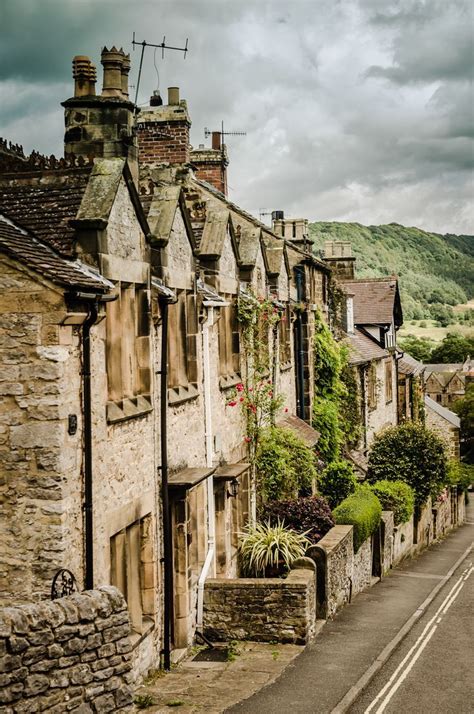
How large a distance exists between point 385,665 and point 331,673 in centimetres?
118

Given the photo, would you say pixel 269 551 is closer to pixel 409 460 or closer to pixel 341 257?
pixel 409 460

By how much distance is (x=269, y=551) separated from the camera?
1662 centimetres

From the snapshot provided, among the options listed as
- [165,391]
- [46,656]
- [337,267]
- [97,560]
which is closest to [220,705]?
[97,560]

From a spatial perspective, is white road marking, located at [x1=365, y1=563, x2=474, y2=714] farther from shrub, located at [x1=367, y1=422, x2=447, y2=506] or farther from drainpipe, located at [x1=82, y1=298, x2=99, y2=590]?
shrub, located at [x1=367, y1=422, x2=447, y2=506]

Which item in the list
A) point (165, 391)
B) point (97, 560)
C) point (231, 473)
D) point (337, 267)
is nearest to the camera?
point (97, 560)

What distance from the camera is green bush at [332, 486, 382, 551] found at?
20562 millimetres

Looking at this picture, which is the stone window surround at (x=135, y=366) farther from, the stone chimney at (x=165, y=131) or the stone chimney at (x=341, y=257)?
the stone chimney at (x=341, y=257)

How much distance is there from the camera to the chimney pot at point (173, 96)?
67.8 feet

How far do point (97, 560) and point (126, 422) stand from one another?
1962 mm

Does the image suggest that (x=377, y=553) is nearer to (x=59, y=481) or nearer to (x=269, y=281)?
(x=269, y=281)

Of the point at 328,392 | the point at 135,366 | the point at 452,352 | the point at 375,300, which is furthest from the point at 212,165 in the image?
the point at 452,352

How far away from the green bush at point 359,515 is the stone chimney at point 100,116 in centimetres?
1115

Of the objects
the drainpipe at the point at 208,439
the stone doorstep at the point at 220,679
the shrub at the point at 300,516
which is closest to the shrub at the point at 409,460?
the shrub at the point at 300,516

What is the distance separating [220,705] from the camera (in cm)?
1083
